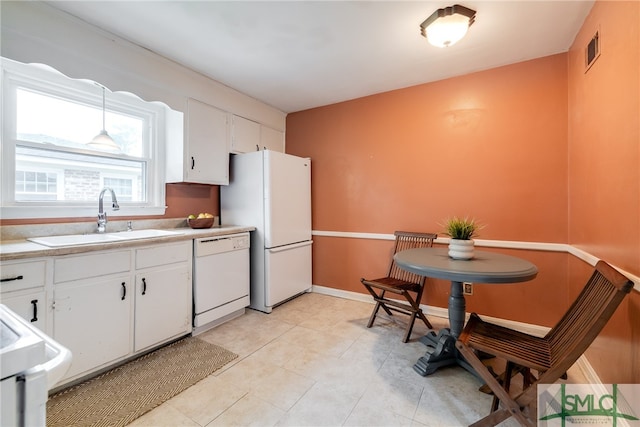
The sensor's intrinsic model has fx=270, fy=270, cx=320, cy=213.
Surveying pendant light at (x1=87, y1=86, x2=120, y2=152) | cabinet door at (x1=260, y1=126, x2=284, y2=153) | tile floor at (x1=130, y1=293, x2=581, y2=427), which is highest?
cabinet door at (x1=260, y1=126, x2=284, y2=153)

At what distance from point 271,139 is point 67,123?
6.73 feet

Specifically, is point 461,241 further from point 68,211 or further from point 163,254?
point 68,211

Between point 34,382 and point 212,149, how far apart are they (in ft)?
8.80

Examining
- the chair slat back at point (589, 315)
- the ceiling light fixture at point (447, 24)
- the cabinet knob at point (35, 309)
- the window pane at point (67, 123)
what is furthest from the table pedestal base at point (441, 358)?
the window pane at point (67, 123)

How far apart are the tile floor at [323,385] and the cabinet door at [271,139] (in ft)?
7.36

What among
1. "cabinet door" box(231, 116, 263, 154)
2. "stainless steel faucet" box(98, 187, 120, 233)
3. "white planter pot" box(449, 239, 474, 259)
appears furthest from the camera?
→ "cabinet door" box(231, 116, 263, 154)

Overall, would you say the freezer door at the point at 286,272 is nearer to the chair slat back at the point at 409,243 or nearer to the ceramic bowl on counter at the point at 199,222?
the ceramic bowl on counter at the point at 199,222

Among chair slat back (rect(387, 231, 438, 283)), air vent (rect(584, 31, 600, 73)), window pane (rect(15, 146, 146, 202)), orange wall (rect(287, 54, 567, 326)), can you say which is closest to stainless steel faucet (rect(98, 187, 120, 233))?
window pane (rect(15, 146, 146, 202))

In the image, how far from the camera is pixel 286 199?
3.17 meters

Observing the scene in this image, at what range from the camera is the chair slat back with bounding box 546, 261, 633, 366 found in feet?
3.75

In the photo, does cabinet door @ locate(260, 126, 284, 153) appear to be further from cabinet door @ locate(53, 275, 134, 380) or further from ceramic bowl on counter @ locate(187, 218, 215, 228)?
cabinet door @ locate(53, 275, 134, 380)

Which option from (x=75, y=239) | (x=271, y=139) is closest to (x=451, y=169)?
(x=271, y=139)

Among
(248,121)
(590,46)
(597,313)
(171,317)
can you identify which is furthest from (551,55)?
(171,317)

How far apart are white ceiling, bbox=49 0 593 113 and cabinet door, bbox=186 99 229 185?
1.25 feet
